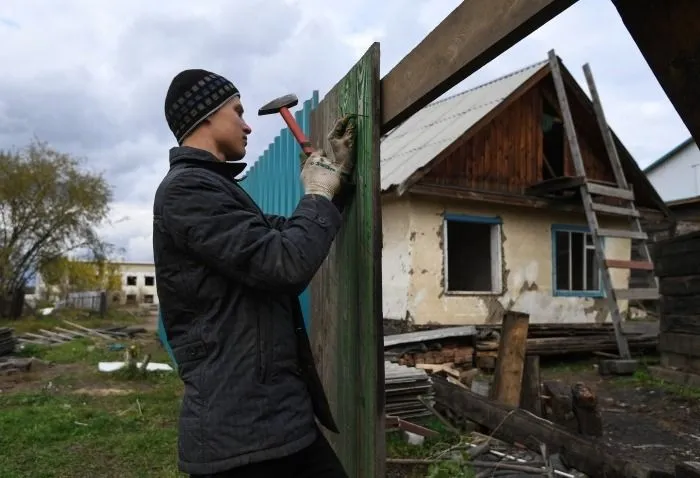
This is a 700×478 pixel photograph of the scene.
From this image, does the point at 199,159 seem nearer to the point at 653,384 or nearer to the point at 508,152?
the point at 653,384

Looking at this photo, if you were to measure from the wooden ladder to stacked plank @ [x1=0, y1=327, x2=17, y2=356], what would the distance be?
10155 mm

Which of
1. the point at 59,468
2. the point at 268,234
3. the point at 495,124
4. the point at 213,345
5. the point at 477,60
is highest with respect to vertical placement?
the point at 495,124

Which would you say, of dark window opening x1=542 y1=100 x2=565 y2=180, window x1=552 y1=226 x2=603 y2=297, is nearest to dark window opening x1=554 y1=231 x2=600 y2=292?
window x1=552 y1=226 x2=603 y2=297

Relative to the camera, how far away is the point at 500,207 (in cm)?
1064

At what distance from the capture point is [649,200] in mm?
12352

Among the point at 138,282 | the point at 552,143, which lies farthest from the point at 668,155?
the point at 138,282

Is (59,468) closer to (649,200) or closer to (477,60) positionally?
(477,60)

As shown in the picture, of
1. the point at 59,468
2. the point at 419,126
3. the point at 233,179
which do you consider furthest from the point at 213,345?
the point at 419,126

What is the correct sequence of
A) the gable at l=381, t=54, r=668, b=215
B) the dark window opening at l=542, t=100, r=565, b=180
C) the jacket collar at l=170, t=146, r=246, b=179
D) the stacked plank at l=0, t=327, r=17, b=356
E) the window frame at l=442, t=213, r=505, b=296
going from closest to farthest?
the jacket collar at l=170, t=146, r=246, b=179 → the gable at l=381, t=54, r=668, b=215 → the window frame at l=442, t=213, r=505, b=296 → the stacked plank at l=0, t=327, r=17, b=356 → the dark window opening at l=542, t=100, r=565, b=180

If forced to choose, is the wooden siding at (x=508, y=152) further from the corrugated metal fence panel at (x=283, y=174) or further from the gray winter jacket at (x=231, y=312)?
the gray winter jacket at (x=231, y=312)

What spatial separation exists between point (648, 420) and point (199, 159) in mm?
5521

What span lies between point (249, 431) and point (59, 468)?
347 centimetres

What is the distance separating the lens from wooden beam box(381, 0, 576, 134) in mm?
1562

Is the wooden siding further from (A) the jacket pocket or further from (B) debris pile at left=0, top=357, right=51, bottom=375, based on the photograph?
(A) the jacket pocket
